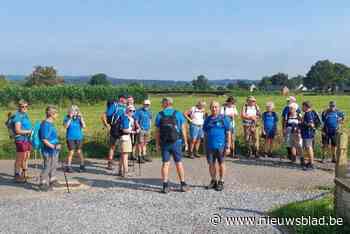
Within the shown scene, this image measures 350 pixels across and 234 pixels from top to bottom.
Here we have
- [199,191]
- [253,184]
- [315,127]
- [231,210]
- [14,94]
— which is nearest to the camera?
[231,210]

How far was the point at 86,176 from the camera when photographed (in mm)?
10000

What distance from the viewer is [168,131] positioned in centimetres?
845

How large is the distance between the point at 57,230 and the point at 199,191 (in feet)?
9.55

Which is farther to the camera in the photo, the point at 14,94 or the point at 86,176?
the point at 14,94

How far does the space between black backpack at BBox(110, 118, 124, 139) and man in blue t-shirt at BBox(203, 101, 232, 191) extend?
194cm

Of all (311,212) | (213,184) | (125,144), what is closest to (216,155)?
(213,184)

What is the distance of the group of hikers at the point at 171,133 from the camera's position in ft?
28.4

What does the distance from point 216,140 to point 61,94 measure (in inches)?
1679

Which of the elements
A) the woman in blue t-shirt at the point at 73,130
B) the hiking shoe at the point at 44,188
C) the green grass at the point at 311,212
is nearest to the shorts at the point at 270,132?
the green grass at the point at 311,212

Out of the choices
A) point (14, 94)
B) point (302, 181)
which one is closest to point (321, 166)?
point (302, 181)

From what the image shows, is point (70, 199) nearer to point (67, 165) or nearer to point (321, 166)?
point (67, 165)

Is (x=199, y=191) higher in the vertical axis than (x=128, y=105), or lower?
lower

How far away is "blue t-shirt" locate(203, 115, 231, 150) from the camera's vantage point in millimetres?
8695

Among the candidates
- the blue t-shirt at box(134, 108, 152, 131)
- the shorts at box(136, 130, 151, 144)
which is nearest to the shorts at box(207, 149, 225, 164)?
the shorts at box(136, 130, 151, 144)
